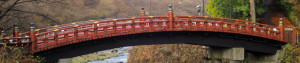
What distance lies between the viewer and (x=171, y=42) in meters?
26.9

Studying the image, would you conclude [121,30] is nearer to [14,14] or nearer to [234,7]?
[14,14]

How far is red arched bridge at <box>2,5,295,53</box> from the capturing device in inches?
870

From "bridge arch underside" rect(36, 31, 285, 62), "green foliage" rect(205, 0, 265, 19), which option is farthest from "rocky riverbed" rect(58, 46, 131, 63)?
"bridge arch underside" rect(36, 31, 285, 62)

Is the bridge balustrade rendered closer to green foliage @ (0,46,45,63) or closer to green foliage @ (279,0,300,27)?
green foliage @ (0,46,45,63)

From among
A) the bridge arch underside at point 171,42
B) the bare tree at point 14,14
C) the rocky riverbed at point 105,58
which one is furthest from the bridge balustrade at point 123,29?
the rocky riverbed at point 105,58

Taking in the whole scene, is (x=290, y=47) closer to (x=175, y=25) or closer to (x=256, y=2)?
(x=175, y=25)

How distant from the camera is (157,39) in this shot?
2628cm

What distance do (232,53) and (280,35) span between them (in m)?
4.27

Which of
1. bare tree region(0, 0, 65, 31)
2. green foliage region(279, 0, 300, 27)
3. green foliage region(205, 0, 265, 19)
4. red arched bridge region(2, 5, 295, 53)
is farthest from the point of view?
green foliage region(205, 0, 265, 19)

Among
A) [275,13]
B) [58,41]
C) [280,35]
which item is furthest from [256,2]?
[58,41]

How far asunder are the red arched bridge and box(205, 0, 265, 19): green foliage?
1123 cm

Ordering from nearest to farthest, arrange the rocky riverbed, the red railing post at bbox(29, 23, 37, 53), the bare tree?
the red railing post at bbox(29, 23, 37, 53) < the bare tree < the rocky riverbed

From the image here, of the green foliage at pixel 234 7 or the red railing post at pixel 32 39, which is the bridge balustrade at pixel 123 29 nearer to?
the red railing post at pixel 32 39

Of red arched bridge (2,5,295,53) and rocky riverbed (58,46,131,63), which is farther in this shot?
rocky riverbed (58,46,131,63)
